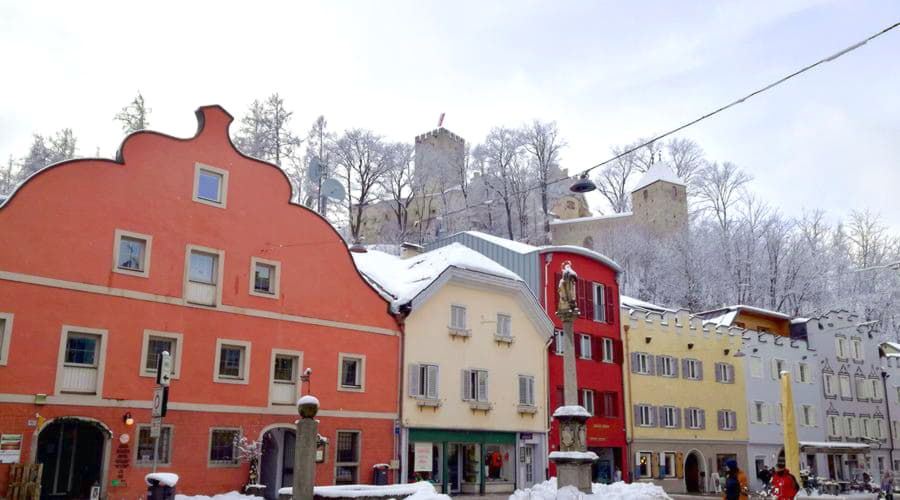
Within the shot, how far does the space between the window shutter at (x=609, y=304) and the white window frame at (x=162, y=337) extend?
23668 millimetres

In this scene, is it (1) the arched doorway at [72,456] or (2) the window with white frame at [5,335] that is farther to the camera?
(1) the arched doorway at [72,456]

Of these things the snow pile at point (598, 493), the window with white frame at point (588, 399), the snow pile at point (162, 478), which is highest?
the window with white frame at point (588, 399)

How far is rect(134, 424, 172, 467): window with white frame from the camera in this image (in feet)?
78.9

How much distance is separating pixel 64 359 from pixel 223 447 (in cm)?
562

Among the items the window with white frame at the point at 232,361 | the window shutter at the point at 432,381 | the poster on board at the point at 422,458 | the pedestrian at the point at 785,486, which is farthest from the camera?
the window shutter at the point at 432,381

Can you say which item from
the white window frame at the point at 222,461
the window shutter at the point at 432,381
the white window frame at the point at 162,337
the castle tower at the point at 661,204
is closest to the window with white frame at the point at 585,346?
the window shutter at the point at 432,381

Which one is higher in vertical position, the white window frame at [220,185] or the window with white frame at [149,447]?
the white window frame at [220,185]

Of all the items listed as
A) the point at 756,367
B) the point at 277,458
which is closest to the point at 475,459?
the point at 277,458

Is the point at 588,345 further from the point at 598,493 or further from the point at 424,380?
the point at 598,493

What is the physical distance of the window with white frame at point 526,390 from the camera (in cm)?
3572

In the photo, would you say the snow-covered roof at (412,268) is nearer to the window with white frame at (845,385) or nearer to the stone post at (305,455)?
the stone post at (305,455)

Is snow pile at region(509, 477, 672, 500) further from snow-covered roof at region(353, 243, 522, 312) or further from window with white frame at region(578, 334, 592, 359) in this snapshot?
window with white frame at region(578, 334, 592, 359)

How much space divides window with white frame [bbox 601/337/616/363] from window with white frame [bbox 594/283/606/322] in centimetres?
110

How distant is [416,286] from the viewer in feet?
108
